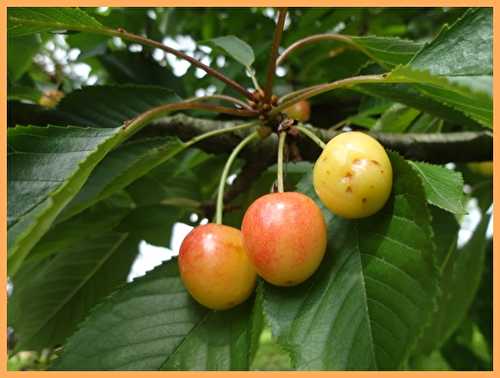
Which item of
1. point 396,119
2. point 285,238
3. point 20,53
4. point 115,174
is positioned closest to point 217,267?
point 285,238

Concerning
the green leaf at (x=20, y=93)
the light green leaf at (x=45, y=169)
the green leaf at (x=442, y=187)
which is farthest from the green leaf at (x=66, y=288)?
the green leaf at (x=442, y=187)

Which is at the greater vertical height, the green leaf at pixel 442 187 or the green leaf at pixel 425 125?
the green leaf at pixel 425 125

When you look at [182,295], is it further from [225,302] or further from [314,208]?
[314,208]

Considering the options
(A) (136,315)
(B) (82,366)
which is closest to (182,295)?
(A) (136,315)

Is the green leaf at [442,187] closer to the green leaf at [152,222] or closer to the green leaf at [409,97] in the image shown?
the green leaf at [409,97]

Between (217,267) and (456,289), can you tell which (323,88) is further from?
(456,289)

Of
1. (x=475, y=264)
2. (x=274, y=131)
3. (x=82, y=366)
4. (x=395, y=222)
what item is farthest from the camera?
(x=475, y=264)
